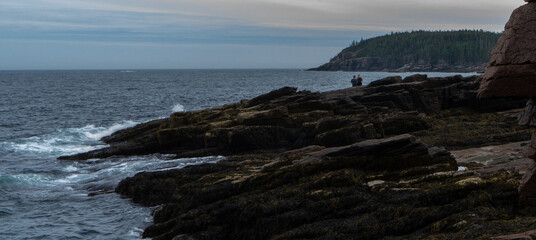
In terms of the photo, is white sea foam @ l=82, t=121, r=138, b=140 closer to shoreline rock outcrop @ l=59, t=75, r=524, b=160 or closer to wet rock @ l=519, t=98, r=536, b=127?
shoreline rock outcrop @ l=59, t=75, r=524, b=160

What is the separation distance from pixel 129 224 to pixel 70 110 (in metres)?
50.6

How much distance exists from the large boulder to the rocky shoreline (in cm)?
297

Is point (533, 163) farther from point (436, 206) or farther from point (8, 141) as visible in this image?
point (8, 141)

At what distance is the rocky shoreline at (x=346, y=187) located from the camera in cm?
1311

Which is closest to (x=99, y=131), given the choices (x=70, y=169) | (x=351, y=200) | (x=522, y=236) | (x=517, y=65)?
(x=70, y=169)

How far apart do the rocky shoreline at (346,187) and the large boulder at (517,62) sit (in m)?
2.97

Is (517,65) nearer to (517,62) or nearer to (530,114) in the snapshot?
(517,62)

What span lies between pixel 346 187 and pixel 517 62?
6159mm

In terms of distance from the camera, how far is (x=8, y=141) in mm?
39250

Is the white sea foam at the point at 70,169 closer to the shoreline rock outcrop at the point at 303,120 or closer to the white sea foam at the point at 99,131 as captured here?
the shoreline rock outcrop at the point at 303,120

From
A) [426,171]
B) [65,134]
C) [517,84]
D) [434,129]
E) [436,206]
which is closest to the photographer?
[517,84]

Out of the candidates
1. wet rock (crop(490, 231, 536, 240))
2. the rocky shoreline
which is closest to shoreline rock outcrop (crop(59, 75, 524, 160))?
the rocky shoreline

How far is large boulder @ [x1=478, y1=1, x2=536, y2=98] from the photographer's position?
12.2 meters

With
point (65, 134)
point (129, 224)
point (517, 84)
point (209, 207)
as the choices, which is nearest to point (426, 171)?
point (517, 84)
